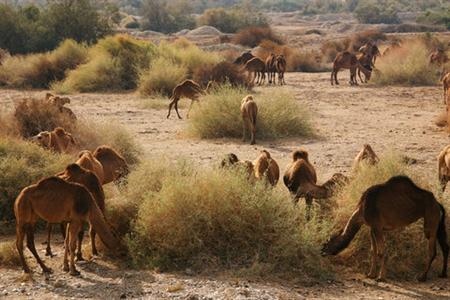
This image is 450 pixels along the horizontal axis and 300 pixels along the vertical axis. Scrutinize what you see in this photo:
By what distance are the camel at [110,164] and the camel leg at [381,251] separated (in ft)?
13.7

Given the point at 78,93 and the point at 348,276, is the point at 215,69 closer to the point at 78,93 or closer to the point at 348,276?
Result: the point at 78,93

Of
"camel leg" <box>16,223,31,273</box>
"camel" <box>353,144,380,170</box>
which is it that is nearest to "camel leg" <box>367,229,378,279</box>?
"camel" <box>353,144,380,170</box>

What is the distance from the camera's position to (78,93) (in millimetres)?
27766

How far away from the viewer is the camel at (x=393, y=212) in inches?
333

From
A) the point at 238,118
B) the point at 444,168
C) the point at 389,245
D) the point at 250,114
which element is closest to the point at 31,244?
the point at 389,245

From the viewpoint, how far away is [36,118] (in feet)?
52.2

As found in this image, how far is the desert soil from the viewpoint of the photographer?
8.15 meters

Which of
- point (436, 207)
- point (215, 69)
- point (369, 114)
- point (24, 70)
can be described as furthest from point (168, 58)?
point (436, 207)

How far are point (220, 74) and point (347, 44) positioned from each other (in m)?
22.0

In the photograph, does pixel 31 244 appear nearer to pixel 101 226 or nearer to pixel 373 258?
pixel 101 226

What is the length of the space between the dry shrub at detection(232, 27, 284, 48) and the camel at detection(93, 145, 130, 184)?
3768 centimetres

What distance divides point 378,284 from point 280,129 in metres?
10.1

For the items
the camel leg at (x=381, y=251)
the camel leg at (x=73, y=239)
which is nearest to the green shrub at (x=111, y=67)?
the camel leg at (x=73, y=239)

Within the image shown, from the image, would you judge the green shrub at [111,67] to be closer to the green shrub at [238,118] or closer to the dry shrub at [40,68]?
the dry shrub at [40,68]
